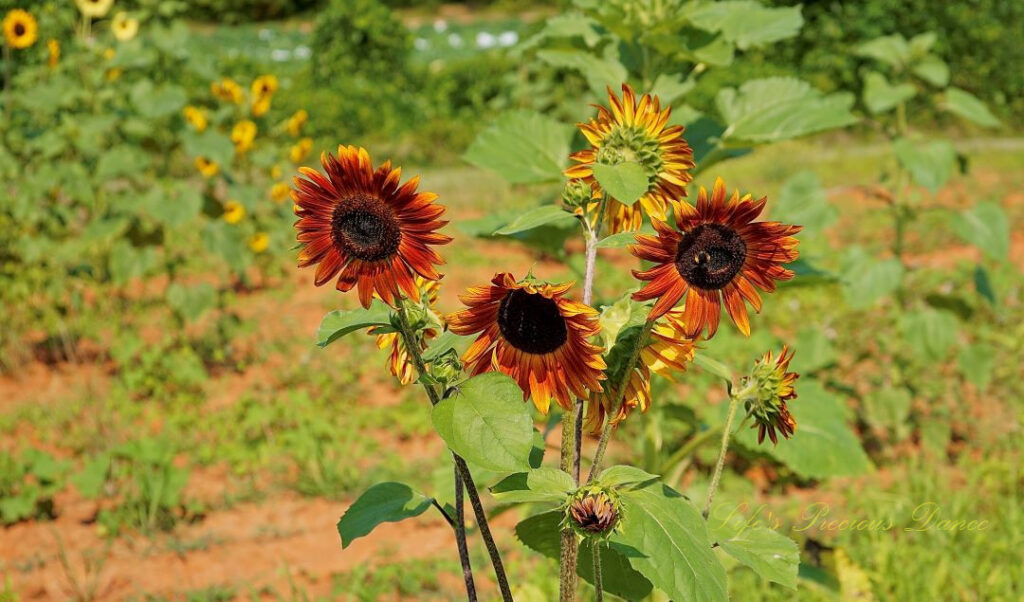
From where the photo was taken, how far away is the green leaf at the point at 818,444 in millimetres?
2008

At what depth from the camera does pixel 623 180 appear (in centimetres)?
113

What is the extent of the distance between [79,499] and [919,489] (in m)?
2.74

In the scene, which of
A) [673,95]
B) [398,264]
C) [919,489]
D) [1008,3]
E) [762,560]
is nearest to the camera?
[398,264]

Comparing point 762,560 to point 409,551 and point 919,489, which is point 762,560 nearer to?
point 409,551

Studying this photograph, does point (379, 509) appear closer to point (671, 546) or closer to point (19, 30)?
point (671, 546)

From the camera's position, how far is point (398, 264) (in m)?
1.11

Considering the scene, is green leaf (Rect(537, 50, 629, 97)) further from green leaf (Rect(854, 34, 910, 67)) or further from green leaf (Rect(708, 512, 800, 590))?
green leaf (Rect(854, 34, 910, 67))

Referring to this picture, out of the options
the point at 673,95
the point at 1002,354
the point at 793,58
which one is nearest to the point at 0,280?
the point at 673,95

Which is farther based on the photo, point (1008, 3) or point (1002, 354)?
point (1008, 3)

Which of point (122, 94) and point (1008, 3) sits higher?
point (1008, 3)

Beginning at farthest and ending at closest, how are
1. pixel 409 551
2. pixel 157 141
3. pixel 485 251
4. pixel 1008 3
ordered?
pixel 1008 3
pixel 485 251
pixel 157 141
pixel 409 551

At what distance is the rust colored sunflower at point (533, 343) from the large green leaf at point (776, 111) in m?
0.89

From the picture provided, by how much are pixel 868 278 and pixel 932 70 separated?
2.58 feet

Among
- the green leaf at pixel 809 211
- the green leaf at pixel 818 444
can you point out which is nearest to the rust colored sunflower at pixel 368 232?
the green leaf at pixel 818 444
